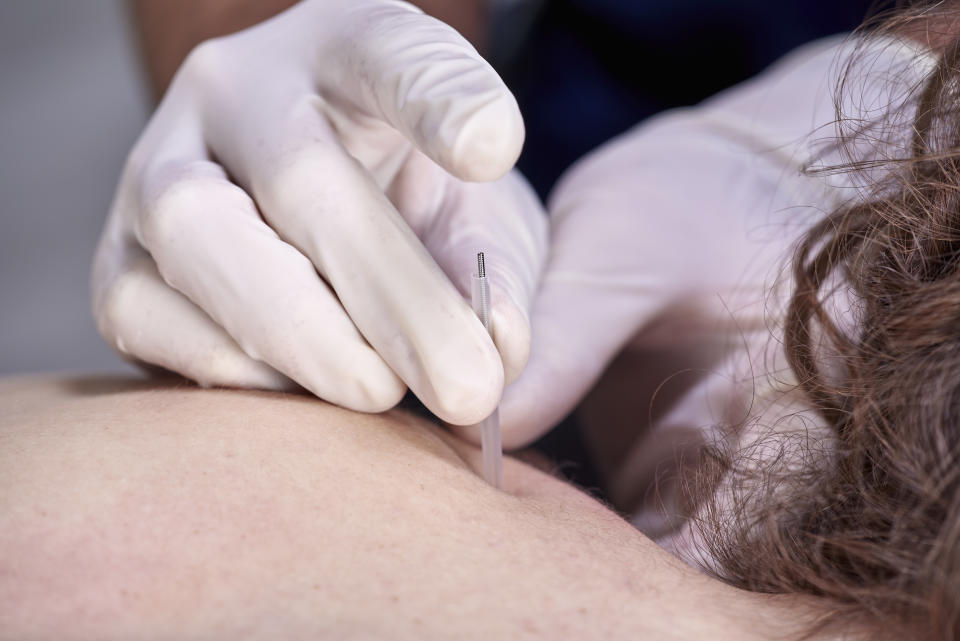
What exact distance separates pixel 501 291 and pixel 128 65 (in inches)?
114

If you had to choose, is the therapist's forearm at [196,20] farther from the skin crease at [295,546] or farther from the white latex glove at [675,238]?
the skin crease at [295,546]

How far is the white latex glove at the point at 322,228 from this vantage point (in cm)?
78

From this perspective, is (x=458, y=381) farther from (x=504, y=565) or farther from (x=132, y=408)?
(x=132, y=408)

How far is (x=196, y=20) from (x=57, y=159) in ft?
5.07

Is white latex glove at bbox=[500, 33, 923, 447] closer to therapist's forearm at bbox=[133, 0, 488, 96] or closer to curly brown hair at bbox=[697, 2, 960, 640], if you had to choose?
curly brown hair at bbox=[697, 2, 960, 640]

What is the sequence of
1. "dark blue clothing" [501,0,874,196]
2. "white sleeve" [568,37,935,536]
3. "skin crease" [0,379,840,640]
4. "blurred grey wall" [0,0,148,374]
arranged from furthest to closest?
"blurred grey wall" [0,0,148,374], "dark blue clothing" [501,0,874,196], "white sleeve" [568,37,935,536], "skin crease" [0,379,840,640]

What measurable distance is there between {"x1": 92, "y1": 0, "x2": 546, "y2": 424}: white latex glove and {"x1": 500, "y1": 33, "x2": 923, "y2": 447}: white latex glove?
18 centimetres

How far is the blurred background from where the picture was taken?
1.89 meters

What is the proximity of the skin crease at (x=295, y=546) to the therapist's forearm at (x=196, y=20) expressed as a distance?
113 cm

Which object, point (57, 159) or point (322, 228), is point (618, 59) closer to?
point (322, 228)

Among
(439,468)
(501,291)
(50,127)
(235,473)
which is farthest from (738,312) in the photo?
(50,127)

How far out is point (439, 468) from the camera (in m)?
0.79

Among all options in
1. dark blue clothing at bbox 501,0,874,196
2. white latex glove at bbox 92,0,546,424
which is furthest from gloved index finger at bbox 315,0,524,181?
dark blue clothing at bbox 501,0,874,196

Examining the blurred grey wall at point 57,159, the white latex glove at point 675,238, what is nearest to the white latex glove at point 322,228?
the white latex glove at point 675,238
